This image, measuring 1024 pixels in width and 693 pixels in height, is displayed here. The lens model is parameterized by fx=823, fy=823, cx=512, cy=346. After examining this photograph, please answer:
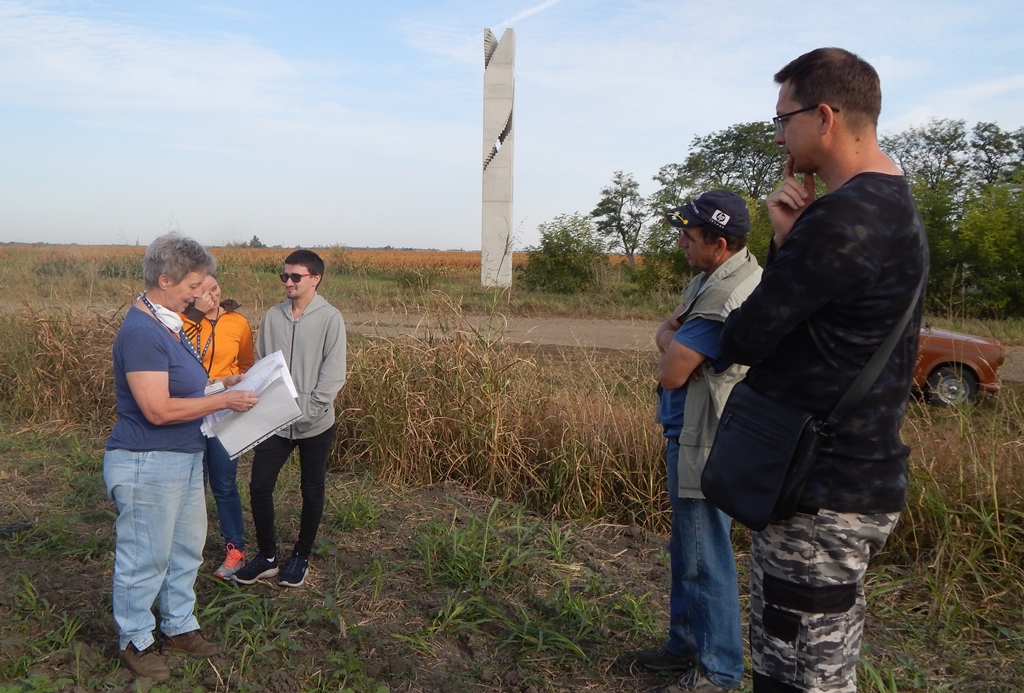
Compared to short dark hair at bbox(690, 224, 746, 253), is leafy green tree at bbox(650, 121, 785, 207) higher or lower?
higher

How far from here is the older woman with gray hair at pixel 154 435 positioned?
306 centimetres

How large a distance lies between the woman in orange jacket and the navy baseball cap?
8.00 feet

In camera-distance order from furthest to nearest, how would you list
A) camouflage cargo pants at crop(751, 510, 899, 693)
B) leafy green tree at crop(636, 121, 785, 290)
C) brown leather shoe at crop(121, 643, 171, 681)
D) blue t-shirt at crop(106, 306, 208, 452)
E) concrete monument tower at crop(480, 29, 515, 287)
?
leafy green tree at crop(636, 121, 785, 290), concrete monument tower at crop(480, 29, 515, 287), brown leather shoe at crop(121, 643, 171, 681), blue t-shirt at crop(106, 306, 208, 452), camouflage cargo pants at crop(751, 510, 899, 693)

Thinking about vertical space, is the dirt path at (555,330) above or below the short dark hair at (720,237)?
below

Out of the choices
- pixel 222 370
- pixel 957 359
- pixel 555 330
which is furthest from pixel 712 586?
pixel 555 330

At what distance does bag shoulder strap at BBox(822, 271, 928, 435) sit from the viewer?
6.47 ft

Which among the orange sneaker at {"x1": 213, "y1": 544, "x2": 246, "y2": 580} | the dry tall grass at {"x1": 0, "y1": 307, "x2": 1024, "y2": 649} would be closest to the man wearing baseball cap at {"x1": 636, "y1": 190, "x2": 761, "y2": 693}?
the dry tall grass at {"x1": 0, "y1": 307, "x2": 1024, "y2": 649}

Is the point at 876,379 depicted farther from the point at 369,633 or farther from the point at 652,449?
the point at 652,449

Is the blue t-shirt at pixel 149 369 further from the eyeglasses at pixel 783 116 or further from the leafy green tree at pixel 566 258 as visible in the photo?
the leafy green tree at pixel 566 258

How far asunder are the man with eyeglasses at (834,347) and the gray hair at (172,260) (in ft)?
6.93

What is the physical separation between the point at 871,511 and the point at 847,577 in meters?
0.18

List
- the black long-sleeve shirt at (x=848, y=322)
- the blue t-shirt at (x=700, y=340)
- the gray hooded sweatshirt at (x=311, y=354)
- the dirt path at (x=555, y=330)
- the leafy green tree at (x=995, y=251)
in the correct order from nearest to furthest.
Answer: the black long-sleeve shirt at (x=848, y=322), the blue t-shirt at (x=700, y=340), the gray hooded sweatshirt at (x=311, y=354), the dirt path at (x=555, y=330), the leafy green tree at (x=995, y=251)

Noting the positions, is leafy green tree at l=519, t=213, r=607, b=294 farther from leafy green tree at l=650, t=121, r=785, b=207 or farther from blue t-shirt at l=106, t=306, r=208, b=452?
blue t-shirt at l=106, t=306, r=208, b=452

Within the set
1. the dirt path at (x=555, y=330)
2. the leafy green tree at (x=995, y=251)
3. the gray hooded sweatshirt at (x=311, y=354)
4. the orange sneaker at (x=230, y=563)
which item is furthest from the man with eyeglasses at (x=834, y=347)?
the leafy green tree at (x=995, y=251)
